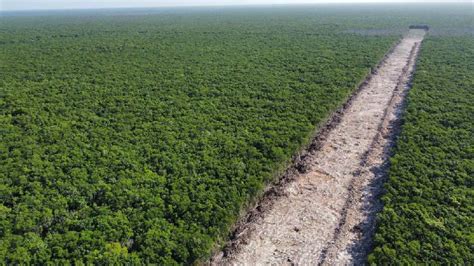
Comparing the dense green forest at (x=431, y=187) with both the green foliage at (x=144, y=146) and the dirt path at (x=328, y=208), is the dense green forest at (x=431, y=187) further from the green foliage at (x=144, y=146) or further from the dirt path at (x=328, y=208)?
the green foliage at (x=144, y=146)

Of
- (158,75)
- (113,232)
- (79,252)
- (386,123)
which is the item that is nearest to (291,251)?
(113,232)

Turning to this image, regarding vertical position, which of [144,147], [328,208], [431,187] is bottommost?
[328,208]

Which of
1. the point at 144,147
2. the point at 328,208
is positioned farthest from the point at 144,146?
the point at 328,208

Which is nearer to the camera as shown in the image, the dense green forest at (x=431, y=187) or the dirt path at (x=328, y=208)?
the dense green forest at (x=431, y=187)

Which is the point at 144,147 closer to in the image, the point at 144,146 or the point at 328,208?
the point at 144,146

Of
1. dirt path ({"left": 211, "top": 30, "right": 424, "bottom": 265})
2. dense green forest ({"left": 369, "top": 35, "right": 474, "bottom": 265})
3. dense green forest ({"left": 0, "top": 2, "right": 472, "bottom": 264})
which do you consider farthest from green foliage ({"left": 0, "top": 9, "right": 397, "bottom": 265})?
dense green forest ({"left": 369, "top": 35, "right": 474, "bottom": 265})

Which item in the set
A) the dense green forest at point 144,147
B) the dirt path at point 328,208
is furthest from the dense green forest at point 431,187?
the dense green forest at point 144,147

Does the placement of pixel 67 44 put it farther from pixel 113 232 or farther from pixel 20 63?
pixel 113 232

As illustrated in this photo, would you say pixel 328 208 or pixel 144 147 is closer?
pixel 328 208
